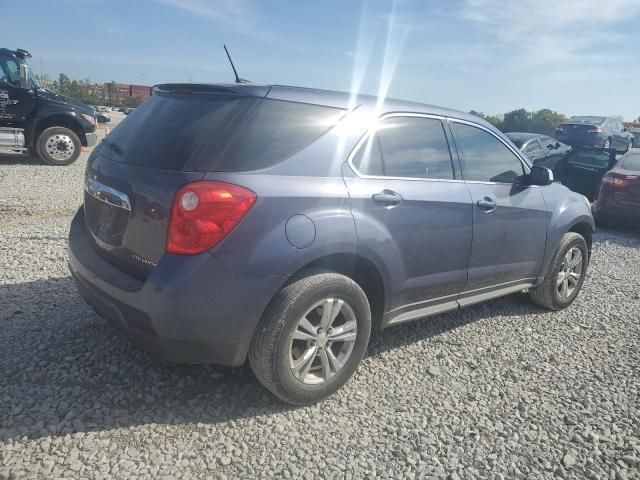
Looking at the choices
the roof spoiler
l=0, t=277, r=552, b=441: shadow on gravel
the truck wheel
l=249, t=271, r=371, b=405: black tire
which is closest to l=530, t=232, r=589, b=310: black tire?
l=0, t=277, r=552, b=441: shadow on gravel

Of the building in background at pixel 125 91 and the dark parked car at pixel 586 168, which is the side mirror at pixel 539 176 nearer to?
the dark parked car at pixel 586 168

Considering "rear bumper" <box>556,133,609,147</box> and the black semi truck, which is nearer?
Answer: the black semi truck

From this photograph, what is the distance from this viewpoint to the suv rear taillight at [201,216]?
2418 millimetres

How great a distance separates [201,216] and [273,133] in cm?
62

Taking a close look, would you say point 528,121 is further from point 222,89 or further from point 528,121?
point 222,89

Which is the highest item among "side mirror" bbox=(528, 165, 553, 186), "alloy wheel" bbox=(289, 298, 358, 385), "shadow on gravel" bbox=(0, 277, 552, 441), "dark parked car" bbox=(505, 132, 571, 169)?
"dark parked car" bbox=(505, 132, 571, 169)

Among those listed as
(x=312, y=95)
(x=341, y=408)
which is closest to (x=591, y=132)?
(x=312, y=95)

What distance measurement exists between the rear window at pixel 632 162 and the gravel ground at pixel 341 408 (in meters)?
5.33

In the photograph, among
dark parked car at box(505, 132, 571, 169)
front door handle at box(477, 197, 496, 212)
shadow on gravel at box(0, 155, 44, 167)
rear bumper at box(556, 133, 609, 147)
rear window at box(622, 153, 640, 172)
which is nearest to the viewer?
front door handle at box(477, 197, 496, 212)

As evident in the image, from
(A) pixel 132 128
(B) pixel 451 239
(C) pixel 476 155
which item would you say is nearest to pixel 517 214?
(C) pixel 476 155

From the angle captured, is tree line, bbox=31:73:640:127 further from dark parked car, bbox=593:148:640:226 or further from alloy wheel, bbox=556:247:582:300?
alloy wheel, bbox=556:247:582:300

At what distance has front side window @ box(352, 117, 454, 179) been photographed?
120 inches

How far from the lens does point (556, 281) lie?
460 centimetres

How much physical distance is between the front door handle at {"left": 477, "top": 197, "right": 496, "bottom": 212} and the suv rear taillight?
191 cm
